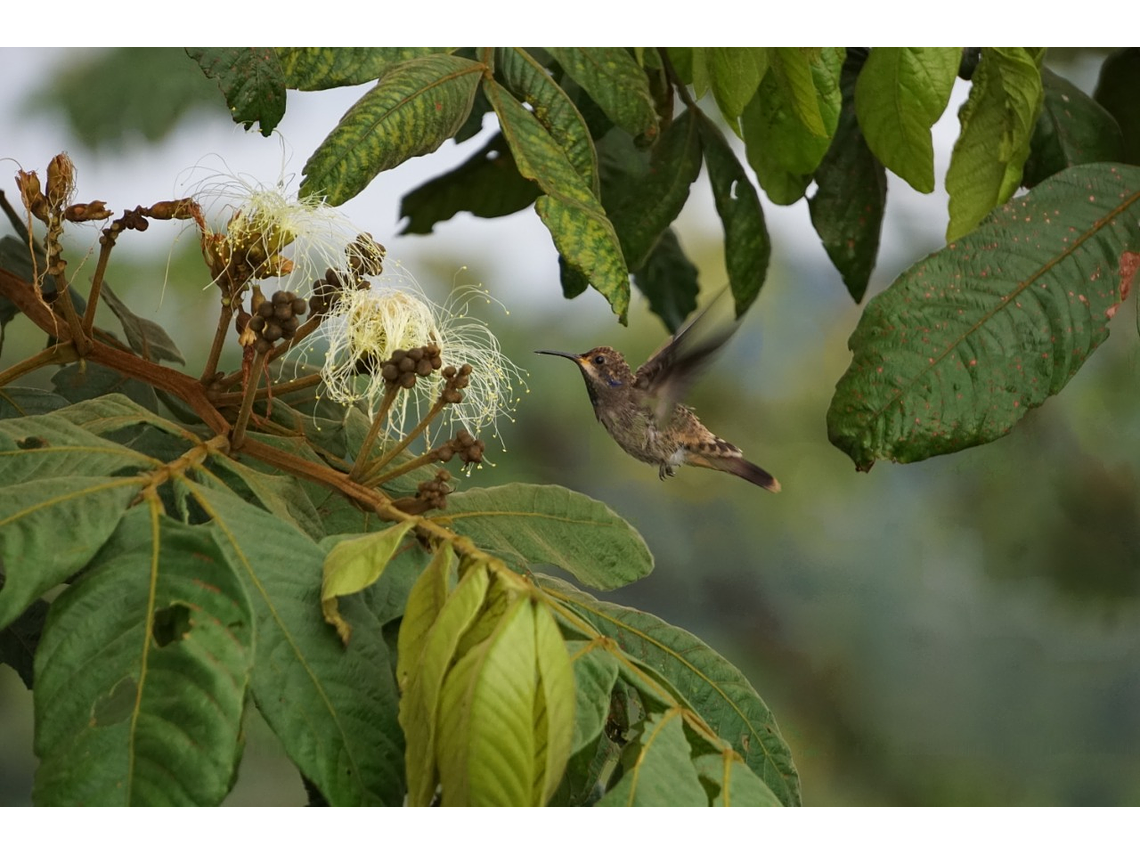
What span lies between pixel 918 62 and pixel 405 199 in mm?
409

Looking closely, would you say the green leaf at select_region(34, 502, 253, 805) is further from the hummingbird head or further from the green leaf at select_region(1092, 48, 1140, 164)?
the green leaf at select_region(1092, 48, 1140, 164)

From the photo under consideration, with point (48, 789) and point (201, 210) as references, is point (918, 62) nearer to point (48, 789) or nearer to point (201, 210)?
point (201, 210)

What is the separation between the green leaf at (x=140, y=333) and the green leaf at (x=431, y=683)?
1.06 feet

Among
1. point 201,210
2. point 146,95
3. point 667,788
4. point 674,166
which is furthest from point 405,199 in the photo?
point 146,95

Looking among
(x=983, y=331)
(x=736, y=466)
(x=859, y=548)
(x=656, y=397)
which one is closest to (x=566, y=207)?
(x=983, y=331)

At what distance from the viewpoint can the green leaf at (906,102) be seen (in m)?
0.62

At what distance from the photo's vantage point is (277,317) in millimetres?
440

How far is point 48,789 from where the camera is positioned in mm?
324

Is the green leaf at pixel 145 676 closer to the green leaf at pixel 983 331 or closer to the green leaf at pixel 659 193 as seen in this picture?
the green leaf at pixel 983 331

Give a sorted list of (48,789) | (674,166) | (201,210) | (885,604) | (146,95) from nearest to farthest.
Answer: (48,789)
(201,210)
(674,166)
(146,95)
(885,604)

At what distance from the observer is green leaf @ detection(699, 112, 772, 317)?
78 centimetres

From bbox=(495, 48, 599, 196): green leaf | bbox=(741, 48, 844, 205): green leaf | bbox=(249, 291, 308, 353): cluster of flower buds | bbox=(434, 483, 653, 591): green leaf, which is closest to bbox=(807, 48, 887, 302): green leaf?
bbox=(741, 48, 844, 205): green leaf

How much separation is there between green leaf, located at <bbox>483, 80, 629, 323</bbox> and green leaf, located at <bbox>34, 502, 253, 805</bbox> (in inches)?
9.3

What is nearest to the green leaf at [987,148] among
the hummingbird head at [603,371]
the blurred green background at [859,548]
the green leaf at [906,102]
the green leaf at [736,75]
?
the green leaf at [906,102]
